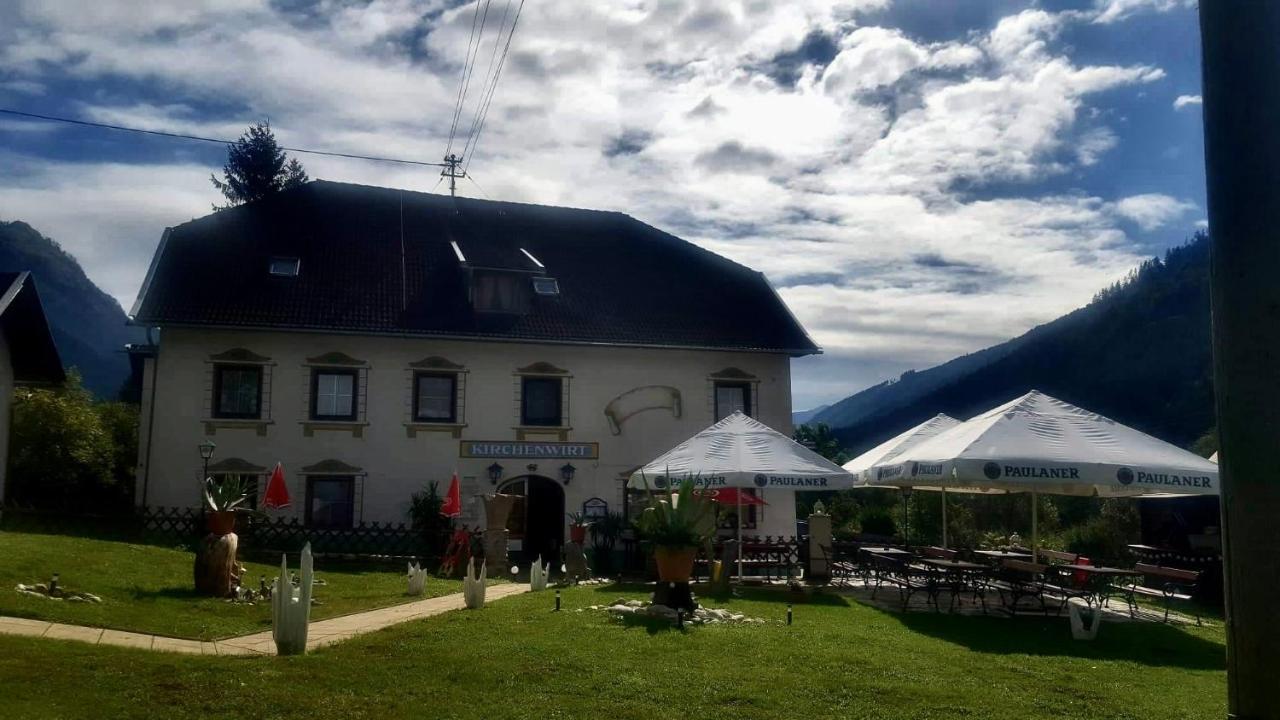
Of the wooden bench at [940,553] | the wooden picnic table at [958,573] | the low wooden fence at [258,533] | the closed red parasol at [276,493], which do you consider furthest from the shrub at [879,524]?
the closed red parasol at [276,493]

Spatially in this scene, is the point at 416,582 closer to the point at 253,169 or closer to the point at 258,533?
the point at 258,533

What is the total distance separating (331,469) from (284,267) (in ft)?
16.7

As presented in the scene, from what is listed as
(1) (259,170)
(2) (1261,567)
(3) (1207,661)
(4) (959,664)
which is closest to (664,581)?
(4) (959,664)

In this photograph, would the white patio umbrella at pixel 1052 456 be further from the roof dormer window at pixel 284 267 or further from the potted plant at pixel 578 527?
the roof dormer window at pixel 284 267

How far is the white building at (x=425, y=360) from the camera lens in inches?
872

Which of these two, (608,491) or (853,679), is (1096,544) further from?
(853,679)

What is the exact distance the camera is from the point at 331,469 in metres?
22.5

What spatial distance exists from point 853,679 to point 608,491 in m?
16.4

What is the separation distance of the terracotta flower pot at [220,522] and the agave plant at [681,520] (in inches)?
218

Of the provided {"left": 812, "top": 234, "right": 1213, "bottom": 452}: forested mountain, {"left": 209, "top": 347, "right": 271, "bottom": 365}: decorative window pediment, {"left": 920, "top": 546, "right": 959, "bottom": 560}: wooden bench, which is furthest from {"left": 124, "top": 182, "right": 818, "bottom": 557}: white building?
{"left": 812, "top": 234, "right": 1213, "bottom": 452}: forested mountain

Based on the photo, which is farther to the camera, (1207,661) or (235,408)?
(235,408)

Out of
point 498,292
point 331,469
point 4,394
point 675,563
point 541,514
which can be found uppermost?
point 498,292

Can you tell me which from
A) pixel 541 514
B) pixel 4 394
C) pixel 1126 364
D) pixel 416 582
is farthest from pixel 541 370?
pixel 1126 364

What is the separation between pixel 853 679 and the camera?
8109 mm
